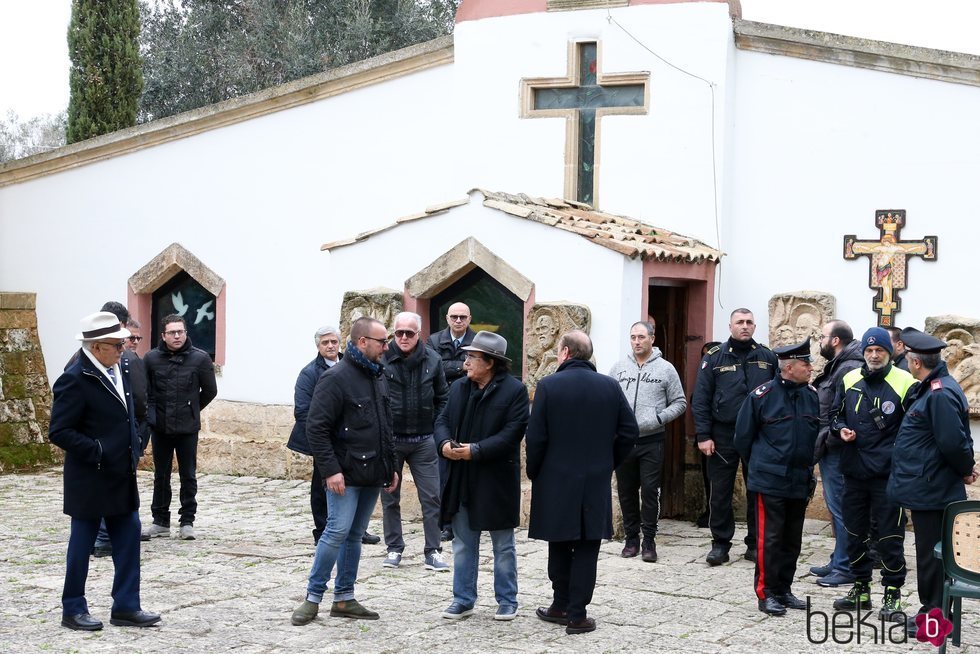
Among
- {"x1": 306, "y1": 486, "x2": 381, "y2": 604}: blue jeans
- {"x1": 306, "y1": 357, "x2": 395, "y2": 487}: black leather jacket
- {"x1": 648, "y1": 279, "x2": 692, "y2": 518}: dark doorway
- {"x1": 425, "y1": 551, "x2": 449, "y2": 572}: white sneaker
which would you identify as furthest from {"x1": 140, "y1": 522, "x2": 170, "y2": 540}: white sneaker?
{"x1": 648, "y1": 279, "x2": 692, "y2": 518}: dark doorway

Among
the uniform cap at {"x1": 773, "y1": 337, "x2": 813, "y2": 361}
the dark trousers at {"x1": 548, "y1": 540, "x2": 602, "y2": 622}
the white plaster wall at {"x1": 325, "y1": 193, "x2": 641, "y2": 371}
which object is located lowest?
the dark trousers at {"x1": 548, "y1": 540, "x2": 602, "y2": 622}

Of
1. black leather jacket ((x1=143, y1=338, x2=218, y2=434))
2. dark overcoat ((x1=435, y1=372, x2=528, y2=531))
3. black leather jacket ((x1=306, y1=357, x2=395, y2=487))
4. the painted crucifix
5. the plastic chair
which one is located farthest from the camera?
the painted crucifix

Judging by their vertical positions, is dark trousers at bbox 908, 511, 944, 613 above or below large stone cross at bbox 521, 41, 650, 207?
below

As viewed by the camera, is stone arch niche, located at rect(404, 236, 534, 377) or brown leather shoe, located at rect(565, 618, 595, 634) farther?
stone arch niche, located at rect(404, 236, 534, 377)

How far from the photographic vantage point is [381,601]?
7.73 metres

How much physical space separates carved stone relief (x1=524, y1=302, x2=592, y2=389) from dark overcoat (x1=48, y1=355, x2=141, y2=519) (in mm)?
3752

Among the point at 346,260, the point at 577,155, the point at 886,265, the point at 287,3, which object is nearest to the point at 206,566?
the point at 346,260

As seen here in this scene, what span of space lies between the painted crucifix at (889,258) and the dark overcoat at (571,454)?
4276 millimetres

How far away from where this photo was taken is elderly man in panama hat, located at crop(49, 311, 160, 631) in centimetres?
688

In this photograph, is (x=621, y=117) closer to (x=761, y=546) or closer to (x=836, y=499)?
(x=836, y=499)

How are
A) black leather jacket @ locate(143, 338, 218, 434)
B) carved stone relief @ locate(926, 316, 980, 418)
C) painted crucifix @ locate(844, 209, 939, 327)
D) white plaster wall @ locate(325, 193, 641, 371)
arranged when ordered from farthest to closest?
painted crucifix @ locate(844, 209, 939, 327)
carved stone relief @ locate(926, 316, 980, 418)
white plaster wall @ locate(325, 193, 641, 371)
black leather jacket @ locate(143, 338, 218, 434)

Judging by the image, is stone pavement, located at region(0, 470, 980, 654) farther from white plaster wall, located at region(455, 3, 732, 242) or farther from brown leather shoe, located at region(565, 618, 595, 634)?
white plaster wall, located at region(455, 3, 732, 242)

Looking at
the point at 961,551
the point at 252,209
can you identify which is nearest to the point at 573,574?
the point at 961,551

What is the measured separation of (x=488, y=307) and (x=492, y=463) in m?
3.64
